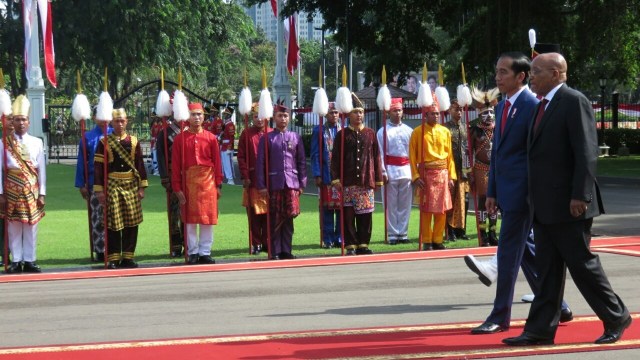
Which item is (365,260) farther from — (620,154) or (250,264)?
(620,154)

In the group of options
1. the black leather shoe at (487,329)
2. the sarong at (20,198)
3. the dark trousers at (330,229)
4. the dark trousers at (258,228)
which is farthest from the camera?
the dark trousers at (330,229)

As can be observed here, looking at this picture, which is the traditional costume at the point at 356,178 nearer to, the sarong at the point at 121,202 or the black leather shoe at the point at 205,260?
the black leather shoe at the point at 205,260

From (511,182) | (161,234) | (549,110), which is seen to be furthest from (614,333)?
(161,234)

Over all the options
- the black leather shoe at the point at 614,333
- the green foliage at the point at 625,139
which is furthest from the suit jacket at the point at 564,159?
the green foliage at the point at 625,139

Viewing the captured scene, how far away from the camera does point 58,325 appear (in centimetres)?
914

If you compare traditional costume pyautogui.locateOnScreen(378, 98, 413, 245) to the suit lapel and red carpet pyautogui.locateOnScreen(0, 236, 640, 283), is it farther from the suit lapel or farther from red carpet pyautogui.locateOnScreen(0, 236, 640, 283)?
the suit lapel

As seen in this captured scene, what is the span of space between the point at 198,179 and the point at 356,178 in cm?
199

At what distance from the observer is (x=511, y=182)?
8.20 meters

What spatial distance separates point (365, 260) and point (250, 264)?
1.31 meters

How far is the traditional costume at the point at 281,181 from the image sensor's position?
45.8 feet

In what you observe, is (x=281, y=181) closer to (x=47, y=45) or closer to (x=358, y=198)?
(x=358, y=198)

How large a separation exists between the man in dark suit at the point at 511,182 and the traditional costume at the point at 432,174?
228 inches

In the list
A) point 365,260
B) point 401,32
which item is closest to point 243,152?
point 365,260

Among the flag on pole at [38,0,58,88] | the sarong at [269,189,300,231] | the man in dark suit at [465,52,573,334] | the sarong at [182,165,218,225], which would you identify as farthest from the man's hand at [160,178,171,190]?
the flag on pole at [38,0,58,88]
